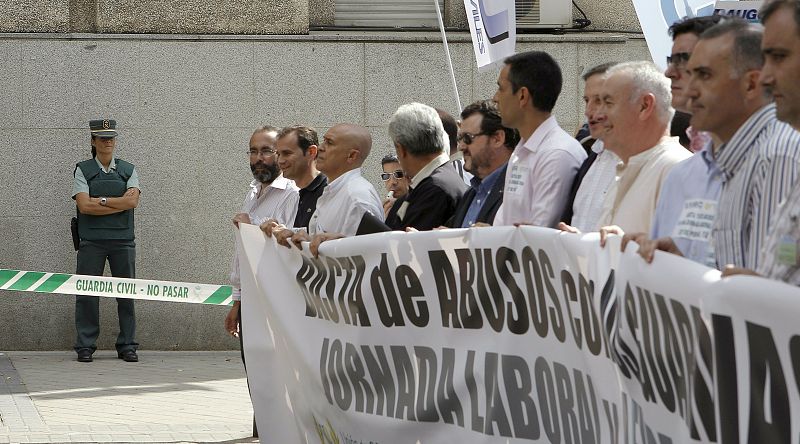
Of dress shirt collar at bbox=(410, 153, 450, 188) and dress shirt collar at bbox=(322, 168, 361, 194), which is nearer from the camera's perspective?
dress shirt collar at bbox=(410, 153, 450, 188)

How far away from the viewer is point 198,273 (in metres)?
13.4

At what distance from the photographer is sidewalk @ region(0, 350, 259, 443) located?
9055mm

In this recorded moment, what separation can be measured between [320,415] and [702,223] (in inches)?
105

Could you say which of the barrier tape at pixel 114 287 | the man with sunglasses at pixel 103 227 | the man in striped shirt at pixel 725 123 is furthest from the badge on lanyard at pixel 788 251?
the man with sunglasses at pixel 103 227

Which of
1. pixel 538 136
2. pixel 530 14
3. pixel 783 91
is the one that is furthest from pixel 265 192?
pixel 783 91

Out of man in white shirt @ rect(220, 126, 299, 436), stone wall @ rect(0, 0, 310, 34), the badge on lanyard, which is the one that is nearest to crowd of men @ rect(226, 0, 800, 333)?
the badge on lanyard

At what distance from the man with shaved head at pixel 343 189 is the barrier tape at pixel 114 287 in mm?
4636

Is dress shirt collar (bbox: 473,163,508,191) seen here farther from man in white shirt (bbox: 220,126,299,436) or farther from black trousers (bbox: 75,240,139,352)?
black trousers (bbox: 75,240,139,352)

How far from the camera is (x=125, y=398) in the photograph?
10477 millimetres

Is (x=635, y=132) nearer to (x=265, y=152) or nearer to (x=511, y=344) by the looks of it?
(x=511, y=344)

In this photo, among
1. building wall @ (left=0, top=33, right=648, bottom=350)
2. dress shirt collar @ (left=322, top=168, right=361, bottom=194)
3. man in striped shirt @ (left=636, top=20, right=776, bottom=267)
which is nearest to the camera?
man in striped shirt @ (left=636, top=20, right=776, bottom=267)

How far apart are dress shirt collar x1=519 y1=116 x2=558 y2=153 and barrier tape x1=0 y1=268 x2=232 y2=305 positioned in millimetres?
6403

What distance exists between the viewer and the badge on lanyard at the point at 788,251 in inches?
131

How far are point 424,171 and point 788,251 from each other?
3.81m
